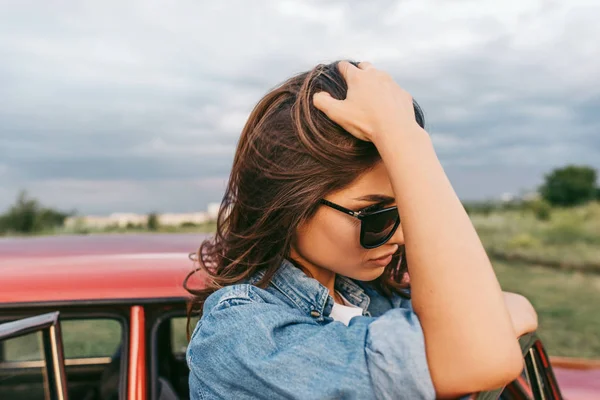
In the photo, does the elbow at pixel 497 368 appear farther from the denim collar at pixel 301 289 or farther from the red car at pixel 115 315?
the red car at pixel 115 315

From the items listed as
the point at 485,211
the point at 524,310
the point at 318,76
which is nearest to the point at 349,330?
the point at 524,310

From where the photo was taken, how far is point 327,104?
1.27 m

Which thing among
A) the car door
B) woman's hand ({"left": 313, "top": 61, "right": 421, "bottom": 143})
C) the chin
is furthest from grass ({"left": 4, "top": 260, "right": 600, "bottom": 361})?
A: woman's hand ({"left": 313, "top": 61, "right": 421, "bottom": 143})

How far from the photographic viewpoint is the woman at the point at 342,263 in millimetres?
1016

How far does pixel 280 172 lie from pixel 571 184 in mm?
30738

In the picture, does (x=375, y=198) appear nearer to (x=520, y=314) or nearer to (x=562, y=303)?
(x=520, y=314)

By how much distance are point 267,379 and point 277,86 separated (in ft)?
2.50

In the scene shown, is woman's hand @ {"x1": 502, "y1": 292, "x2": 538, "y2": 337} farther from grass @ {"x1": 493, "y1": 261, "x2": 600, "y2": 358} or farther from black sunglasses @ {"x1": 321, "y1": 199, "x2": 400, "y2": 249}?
grass @ {"x1": 493, "y1": 261, "x2": 600, "y2": 358}

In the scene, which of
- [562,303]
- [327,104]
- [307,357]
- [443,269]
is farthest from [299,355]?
[562,303]

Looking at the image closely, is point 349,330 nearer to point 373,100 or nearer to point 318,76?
point 373,100

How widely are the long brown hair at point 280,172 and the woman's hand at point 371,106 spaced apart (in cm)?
6

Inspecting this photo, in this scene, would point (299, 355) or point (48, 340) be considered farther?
point (48, 340)

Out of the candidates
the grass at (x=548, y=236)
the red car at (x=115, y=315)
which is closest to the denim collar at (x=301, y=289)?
the red car at (x=115, y=315)

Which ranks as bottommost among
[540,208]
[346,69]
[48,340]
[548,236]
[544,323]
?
[544,323]
